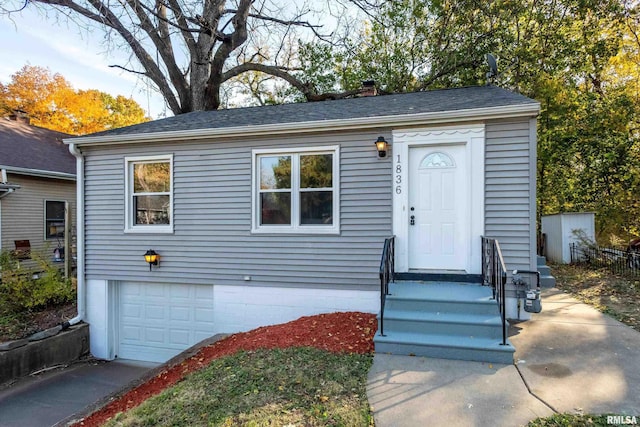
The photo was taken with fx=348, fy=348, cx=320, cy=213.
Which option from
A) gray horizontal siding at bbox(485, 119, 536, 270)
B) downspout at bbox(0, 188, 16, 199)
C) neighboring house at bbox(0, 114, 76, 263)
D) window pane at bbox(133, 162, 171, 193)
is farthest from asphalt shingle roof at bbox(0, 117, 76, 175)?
gray horizontal siding at bbox(485, 119, 536, 270)

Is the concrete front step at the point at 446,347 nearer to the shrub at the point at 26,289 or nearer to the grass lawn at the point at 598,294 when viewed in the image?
the grass lawn at the point at 598,294

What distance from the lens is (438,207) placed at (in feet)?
17.4

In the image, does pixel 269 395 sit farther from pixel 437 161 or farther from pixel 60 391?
pixel 60 391

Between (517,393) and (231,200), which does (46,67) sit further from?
(517,393)

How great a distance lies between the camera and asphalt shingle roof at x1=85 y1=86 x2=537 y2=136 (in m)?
5.39

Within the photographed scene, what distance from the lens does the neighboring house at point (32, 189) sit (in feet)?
31.6

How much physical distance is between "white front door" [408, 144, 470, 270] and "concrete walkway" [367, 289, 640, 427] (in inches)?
53.5

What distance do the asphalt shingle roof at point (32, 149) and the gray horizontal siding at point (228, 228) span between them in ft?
18.3

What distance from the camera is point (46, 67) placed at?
61.2ft

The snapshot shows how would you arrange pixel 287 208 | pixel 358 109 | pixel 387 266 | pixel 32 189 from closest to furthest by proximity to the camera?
1. pixel 387 266
2. pixel 287 208
3. pixel 358 109
4. pixel 32 189

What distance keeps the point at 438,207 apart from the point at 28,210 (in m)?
11.4

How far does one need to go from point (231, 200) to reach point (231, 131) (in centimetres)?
119

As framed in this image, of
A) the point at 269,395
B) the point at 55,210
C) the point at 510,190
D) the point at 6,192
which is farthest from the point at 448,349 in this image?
the point at 55,210

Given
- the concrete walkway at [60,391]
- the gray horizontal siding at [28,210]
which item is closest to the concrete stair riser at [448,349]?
the concrete walkway at [60,391]
